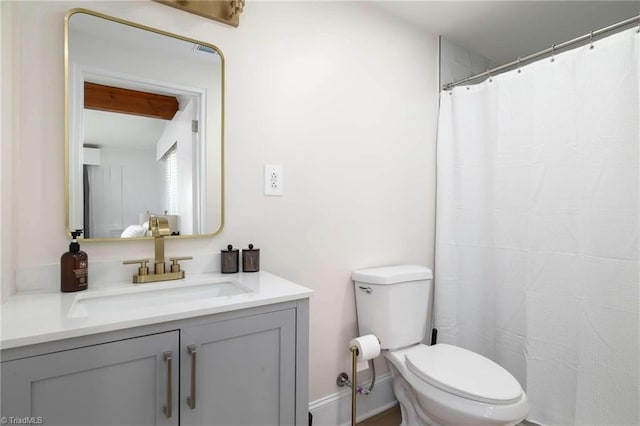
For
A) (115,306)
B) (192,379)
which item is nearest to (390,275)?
(192,379)

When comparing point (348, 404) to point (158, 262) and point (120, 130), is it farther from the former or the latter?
point (120, 130)

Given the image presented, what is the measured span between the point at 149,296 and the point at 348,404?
47.2 inches

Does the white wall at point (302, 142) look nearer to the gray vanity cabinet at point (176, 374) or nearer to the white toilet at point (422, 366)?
the white toilet at point (422, 366)

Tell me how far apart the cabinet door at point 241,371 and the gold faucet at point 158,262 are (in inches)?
16.1

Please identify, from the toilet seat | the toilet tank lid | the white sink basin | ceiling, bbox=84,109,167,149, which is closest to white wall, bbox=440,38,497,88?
the toilet tank lid

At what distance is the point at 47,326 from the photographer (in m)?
0.75

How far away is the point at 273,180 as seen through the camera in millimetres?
1507

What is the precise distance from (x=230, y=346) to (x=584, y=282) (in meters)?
1.57

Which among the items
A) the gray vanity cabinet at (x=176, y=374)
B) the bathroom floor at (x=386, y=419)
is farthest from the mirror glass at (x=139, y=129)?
the bathroom floor at (x=386, y=419)

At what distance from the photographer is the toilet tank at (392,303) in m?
1.63

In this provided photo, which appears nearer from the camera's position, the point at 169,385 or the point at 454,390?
the point at 169,385

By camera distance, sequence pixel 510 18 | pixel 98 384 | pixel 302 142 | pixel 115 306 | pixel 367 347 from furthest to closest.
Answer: pixel 510 18
pixel 302 142
pixel 367 347
pixel 115 306
pixel 98 384

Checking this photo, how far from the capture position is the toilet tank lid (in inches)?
64.2

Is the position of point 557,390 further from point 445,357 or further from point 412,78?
point 412,78
